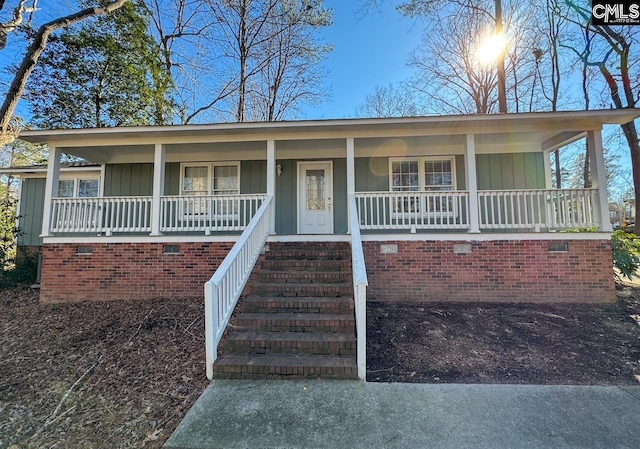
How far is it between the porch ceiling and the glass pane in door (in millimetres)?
1928

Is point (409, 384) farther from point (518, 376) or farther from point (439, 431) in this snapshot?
point (518, 376)

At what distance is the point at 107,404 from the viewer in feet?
10.4

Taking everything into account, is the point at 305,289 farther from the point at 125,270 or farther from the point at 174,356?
the point at 125,270

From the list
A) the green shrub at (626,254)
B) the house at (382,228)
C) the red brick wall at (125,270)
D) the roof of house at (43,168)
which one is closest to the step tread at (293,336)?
the house at (382,228)

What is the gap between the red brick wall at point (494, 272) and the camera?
5.73 m

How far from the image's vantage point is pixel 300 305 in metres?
4.50

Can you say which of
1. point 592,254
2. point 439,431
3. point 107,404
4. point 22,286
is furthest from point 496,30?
point 22,286

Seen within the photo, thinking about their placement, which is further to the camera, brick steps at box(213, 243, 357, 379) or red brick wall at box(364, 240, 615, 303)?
red brick wall at box(364, 240, 615, 303)

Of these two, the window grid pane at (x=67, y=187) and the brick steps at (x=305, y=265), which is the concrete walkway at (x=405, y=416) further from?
the window grid pane at (x=67, y=187)

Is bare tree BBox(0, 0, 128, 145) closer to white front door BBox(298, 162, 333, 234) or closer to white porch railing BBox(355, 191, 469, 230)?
white front door BBox(298, 162, 333, 234)

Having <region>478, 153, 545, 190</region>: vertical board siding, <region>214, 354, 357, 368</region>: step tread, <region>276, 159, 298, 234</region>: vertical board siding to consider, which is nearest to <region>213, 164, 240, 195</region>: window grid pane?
<region>276, 159, 298, 234</region>: vertical board siding

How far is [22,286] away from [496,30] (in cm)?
1884

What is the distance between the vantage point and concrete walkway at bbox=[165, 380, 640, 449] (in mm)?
2424

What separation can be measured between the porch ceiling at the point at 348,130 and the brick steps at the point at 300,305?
371 centimetres
